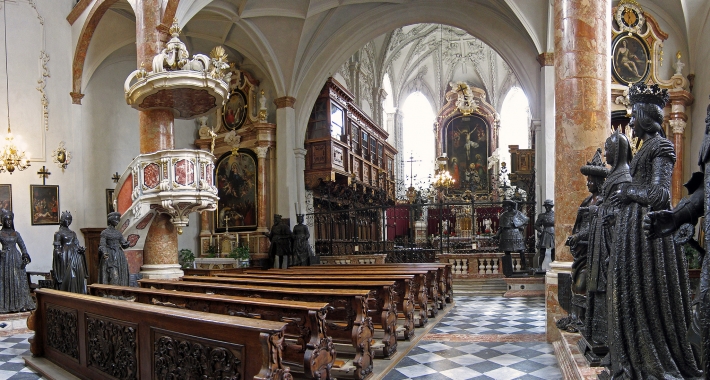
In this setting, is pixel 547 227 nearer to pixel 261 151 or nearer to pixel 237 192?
pixel 261 151

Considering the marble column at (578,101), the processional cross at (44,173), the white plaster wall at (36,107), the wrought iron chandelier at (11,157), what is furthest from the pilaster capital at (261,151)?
the marble column at (578,101)

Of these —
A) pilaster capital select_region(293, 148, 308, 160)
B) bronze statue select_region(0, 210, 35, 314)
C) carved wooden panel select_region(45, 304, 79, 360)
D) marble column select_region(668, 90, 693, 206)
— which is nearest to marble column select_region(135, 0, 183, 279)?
bronze statue select_region(0, 210, 35, 314)

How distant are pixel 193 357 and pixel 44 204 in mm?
10607

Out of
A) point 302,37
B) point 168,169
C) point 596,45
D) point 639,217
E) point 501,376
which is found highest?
point 302,37

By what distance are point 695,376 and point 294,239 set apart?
10707mm

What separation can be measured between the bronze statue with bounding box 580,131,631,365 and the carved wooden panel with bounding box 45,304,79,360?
15.3 feet

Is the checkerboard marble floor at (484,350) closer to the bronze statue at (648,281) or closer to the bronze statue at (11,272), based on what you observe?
the bronze statue at (648,281)

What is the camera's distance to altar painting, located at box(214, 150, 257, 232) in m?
16.0

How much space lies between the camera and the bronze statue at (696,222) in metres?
2.06

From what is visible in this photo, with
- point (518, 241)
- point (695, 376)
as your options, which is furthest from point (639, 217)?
point (518, 241)

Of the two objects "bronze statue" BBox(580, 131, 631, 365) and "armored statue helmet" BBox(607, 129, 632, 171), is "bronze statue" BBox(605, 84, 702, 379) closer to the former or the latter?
"bronze statue" BBox(580, 131, 631, 365)

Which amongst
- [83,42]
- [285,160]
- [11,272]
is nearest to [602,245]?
[11,272]

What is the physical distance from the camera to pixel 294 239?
42.6 feet

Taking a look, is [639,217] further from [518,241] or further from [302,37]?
[302,37]
